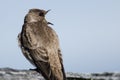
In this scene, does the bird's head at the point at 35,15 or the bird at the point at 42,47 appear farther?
the bird's head at the point at 35,15

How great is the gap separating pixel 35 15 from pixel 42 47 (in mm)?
990

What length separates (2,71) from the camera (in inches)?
188

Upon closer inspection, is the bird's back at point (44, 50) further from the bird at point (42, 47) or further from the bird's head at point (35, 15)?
the bird's head at point (35, 15)

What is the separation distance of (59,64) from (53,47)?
0.28 metres

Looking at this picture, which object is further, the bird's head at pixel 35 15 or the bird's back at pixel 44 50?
the bird's head at pixel 35 15

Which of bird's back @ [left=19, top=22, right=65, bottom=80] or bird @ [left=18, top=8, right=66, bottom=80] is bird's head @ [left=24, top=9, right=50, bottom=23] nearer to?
bird @ [left=18, top=8, right=66, bottom=80]

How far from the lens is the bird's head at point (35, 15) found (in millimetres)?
5266

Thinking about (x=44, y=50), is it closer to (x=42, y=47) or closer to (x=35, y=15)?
(x=42, y=47)

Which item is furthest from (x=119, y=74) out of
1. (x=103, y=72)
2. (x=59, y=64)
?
(x=59, y=64)

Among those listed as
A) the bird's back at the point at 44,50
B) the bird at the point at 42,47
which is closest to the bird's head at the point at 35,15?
the bird at the point at 42,47

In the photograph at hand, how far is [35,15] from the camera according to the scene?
17.5ft

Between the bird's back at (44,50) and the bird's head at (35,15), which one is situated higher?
the bird's head at (35,15)

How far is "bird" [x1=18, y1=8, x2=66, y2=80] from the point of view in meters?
4.44

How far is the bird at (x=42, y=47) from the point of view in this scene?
444 centimetres
